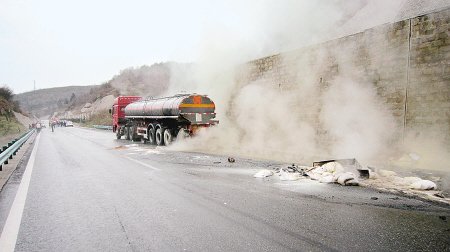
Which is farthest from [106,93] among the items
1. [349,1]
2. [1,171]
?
[1,171]

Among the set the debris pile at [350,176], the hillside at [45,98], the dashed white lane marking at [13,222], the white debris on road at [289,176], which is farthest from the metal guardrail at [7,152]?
the hillside at [45,98]

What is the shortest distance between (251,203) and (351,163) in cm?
342

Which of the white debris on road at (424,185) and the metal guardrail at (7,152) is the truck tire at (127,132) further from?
the white debris on road at (424,185)

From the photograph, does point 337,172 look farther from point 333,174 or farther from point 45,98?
point 45,98

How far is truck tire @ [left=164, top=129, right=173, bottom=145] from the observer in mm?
16344

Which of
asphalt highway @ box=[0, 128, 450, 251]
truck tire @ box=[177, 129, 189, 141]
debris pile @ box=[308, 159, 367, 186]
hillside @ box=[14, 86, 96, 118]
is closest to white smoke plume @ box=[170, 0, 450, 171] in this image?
truck tire @ box=[177, 129, 189, 141]

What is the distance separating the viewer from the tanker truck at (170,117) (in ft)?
50.9

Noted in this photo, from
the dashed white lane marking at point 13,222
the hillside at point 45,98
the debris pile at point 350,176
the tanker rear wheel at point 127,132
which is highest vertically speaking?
the hillside at point 45,98

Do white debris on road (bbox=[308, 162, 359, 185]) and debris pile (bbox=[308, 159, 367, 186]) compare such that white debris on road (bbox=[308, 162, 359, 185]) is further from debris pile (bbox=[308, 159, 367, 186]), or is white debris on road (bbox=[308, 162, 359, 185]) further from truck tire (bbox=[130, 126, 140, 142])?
truck tire (bbox=[130, 126, 140, 142])

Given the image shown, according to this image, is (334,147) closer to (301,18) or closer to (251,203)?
(251,203)

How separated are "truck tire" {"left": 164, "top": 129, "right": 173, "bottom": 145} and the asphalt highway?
8.75 m

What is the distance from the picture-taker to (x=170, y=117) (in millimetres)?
16062

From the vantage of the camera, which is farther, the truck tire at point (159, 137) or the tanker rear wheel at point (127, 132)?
the tanker rear wheel at point (127, 132)

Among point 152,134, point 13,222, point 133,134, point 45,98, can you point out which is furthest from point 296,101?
point 45,98
